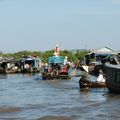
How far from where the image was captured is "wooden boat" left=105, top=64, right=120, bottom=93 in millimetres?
28125

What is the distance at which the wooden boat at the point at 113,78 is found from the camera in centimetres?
2812

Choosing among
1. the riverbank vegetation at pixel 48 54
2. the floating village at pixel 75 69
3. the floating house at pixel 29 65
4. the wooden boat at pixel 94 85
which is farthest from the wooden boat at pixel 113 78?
the riverbank vegetation at pixel 48 54

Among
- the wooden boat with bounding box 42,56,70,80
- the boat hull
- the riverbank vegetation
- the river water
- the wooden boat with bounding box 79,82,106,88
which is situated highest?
the riverbank vegetation

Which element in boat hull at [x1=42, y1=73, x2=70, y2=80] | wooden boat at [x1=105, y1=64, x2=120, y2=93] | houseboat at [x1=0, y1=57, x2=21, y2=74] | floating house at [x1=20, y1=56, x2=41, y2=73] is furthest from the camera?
houseboat at [x1=0, y1=57, x2=21, y2=74]

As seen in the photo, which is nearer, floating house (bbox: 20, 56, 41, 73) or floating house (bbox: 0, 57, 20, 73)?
floating house (bbox: 20, 56, 41, 73)

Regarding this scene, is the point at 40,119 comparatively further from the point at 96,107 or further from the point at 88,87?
the point at 88,87

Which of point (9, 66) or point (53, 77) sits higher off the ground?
point (9, 66)

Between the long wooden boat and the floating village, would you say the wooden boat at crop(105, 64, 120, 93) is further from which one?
the long wooden boat

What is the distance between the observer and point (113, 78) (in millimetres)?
28734

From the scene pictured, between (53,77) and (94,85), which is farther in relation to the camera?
(53,77)

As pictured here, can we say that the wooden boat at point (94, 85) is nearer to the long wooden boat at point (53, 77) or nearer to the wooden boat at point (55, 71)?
the long wooden boat at point (53, 77)

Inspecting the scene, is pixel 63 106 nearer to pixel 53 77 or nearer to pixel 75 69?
pixel 53 77

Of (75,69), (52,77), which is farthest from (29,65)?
(52,77)

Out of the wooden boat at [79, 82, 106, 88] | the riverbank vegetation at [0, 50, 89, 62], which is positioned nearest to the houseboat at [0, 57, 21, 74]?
the wooden boat at [79, 82, 106, 88]
